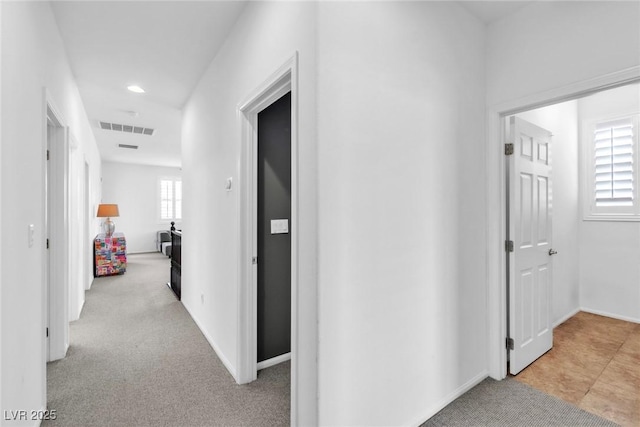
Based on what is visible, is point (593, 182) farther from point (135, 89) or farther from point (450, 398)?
point (135, 89)

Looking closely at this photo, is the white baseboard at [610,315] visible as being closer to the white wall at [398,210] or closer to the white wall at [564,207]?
the white wall at [564,207]

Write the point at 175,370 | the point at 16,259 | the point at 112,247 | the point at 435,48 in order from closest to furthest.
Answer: the point at 16,259, the point at 435,48, the point at 175,370, the point at 112,247

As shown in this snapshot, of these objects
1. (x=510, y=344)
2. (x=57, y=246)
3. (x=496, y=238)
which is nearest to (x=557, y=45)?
(x=496, y=238)

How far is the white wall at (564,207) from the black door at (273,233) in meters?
2.61

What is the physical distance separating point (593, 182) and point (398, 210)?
11.1ft

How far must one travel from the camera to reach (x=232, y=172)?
2352mm

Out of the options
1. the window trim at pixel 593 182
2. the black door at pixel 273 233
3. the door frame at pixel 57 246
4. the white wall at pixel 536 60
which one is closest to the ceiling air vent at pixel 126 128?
the door frame at pixel 57 246

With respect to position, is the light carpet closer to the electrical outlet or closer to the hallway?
the hallway

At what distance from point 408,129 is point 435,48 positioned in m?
0.61

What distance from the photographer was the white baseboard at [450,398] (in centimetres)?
180

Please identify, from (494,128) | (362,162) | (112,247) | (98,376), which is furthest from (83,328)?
(494,128)

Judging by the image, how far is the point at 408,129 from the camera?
174 centimetres

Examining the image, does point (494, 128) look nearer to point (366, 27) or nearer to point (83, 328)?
point (366, 27)

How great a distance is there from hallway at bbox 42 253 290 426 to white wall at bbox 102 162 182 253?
5.79m
